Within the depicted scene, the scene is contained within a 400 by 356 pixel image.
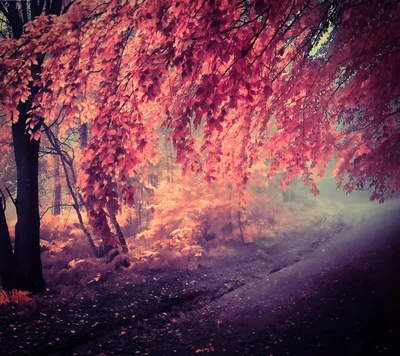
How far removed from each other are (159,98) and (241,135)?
210 cm

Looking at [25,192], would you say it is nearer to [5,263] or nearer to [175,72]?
[5,263]

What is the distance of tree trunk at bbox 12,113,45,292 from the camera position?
737 cm

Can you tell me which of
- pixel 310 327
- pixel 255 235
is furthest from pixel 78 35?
pixel 255 235

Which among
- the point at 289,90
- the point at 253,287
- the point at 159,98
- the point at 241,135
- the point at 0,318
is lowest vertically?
the point at 253,287

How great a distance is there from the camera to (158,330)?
6.54 metres

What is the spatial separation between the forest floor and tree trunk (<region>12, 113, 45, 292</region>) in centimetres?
82

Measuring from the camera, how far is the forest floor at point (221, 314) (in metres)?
5.18

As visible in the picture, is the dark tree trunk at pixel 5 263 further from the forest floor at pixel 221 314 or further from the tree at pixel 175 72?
the tree at pixel 175 72

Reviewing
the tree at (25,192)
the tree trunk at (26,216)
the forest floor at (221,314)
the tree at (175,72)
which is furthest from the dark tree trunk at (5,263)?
the tree at (175,72)

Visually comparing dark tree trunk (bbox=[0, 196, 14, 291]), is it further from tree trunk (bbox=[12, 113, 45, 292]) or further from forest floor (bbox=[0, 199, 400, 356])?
forest floor (bbox=[0, 199, 400, 356])

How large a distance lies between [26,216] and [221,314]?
6194 mm

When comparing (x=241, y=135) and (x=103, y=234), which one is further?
(x=241, y=135)

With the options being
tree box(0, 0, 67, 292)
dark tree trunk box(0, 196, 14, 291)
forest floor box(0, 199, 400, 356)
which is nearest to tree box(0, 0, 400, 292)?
tree box(0, 0, 67, 292)

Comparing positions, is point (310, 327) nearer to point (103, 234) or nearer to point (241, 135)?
point (241, 135)
